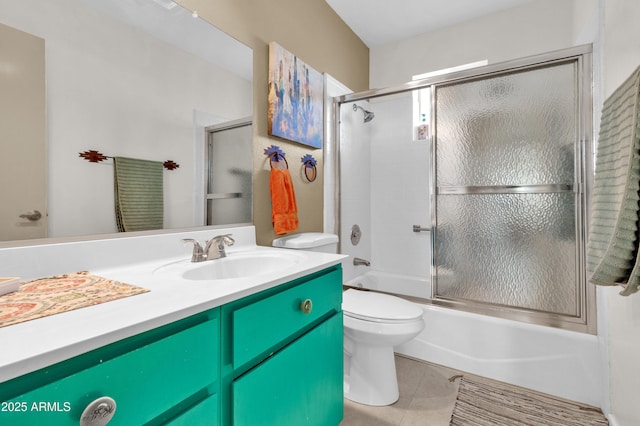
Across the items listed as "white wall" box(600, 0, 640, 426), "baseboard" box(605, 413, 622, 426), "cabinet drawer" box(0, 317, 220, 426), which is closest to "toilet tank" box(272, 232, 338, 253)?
"cabinet drawer" box(0, 317, 220, 426)

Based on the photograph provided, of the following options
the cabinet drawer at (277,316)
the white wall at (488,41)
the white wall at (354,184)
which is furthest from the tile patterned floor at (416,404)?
the white wall at (488,41)

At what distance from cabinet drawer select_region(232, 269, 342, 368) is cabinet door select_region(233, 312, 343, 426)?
49 millimetres

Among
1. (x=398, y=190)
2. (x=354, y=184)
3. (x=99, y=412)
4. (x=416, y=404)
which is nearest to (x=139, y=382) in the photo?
(x=99, y=412)

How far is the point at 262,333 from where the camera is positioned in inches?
32.8

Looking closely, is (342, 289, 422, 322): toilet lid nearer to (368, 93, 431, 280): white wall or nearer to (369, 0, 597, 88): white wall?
(368, 93, 431, 280): white wall

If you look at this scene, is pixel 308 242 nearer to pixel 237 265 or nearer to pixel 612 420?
pixel 237 265

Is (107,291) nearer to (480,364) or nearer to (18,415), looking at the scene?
(18,415)

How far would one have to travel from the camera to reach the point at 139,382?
1.84 feet

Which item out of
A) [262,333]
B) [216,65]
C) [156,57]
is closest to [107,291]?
[262,333]

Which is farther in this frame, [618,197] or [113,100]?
[113,100]

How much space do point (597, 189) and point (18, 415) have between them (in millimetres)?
1530

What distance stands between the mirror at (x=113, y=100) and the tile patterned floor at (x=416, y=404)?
1247 mm

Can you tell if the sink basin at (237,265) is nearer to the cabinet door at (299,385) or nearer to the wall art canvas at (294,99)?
the cabinet door at (299,385)

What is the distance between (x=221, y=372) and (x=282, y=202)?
1.06m
